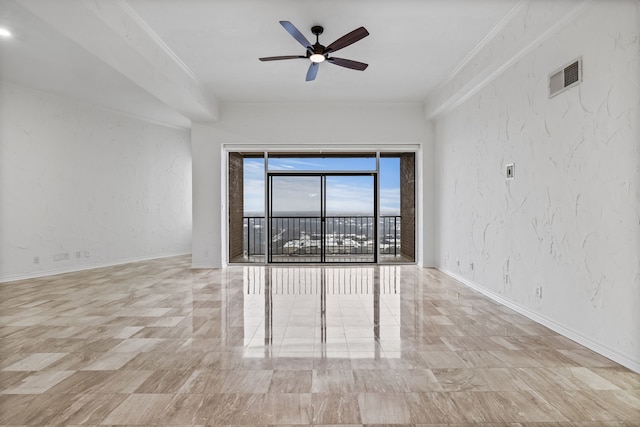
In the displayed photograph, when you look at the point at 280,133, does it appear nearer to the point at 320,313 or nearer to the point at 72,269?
the point at 320,313

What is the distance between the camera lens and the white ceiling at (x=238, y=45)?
3.33m

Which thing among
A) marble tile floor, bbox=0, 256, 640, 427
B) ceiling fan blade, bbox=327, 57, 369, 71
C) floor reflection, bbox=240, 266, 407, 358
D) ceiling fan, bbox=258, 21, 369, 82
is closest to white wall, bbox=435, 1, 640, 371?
marble tile floor, bbox=0, 256, 640, 427

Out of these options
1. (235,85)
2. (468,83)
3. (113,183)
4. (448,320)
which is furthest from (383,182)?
(113,183)

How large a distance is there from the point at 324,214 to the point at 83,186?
4.76 metres

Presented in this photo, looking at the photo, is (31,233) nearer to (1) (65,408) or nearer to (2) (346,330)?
(1) (65,408)

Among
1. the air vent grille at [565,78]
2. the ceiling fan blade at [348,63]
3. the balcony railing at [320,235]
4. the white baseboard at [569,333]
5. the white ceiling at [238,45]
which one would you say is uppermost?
the white ceiling at [238,45]

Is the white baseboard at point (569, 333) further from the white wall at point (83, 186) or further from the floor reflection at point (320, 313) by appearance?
the white wall at point (83, 186)

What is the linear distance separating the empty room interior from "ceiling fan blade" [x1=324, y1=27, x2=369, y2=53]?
0.07 ft

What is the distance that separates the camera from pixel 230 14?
3.50 m

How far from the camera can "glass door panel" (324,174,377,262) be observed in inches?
273

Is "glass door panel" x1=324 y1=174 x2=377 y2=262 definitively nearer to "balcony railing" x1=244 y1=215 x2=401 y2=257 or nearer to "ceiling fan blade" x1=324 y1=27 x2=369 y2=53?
"balcony railing" x1=244 y1=215 x2=401 y2=257

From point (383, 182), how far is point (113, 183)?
569 cm

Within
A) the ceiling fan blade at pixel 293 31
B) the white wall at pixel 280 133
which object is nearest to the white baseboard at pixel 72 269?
the white wall at pixel 280 133

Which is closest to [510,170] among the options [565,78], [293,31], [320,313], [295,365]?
[565,78]
